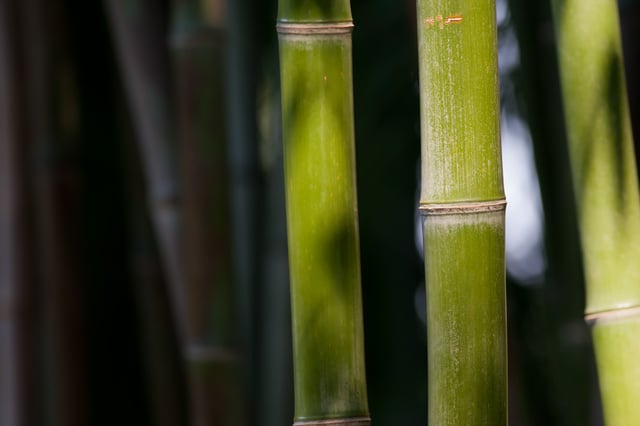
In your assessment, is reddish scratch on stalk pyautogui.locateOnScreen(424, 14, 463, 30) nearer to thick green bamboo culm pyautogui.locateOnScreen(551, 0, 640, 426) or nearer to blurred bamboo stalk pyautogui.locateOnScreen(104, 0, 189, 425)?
thick green bamboo culm pyautogui.locateOnScreen(551, 0, 640, 426)

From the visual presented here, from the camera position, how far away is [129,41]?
3.78ft

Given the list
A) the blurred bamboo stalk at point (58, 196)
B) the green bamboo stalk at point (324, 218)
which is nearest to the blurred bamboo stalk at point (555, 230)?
the green bamboo stalk at point (324, 218)

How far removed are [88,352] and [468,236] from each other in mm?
1155

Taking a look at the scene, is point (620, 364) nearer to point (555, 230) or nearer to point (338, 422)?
point (338, 422)

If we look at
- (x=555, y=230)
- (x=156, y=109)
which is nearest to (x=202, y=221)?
(x=156, y=109)

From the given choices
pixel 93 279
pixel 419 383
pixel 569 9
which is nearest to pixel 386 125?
pixel 419 383

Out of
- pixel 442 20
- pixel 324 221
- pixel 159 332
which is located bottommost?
pixel 159 332

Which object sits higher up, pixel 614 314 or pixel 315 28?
pixel 315 28

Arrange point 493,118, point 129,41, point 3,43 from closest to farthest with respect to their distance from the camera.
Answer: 1. point 493,118
2. point 129,41
3. point 3,43

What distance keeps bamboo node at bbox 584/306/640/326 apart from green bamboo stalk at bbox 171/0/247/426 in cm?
58

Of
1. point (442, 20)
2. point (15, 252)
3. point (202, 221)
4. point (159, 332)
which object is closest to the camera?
point (442, 20)

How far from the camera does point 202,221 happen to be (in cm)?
104

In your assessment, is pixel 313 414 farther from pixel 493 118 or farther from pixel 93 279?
pixel 93 279

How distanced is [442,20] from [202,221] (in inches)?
23.7
